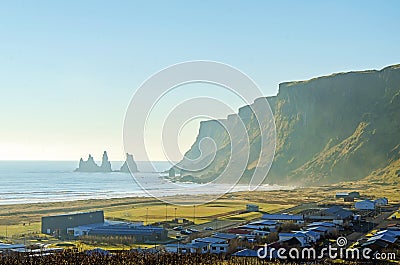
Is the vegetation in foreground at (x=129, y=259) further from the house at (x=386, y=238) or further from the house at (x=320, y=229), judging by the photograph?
the house at (x=320, y=229)

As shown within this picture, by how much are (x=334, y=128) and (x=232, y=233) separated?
295ft

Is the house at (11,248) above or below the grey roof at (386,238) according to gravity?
below

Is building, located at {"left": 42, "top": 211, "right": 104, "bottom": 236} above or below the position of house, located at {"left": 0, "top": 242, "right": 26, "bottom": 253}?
above

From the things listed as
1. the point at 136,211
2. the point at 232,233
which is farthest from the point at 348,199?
the point at 232,233

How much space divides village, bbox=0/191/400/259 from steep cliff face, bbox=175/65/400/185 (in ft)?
191

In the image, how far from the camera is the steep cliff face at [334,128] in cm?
10762

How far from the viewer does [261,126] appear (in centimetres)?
14350

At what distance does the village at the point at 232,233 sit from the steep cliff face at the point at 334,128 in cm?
5822

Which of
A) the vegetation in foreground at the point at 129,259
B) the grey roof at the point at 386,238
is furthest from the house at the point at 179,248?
the grey roof at the point at 386,238

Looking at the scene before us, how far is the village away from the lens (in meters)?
30.0

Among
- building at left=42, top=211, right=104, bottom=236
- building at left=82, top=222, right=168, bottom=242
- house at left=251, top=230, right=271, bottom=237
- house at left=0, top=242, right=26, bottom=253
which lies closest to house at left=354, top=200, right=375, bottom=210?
house at left=251, top=230, right=271, bottom=237

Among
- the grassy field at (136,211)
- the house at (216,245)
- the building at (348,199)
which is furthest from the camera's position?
the building at (348,199)

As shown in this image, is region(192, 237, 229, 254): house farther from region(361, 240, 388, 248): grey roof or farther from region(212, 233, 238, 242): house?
region(361, 240, 388, 248): grey roof

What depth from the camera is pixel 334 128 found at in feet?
401
